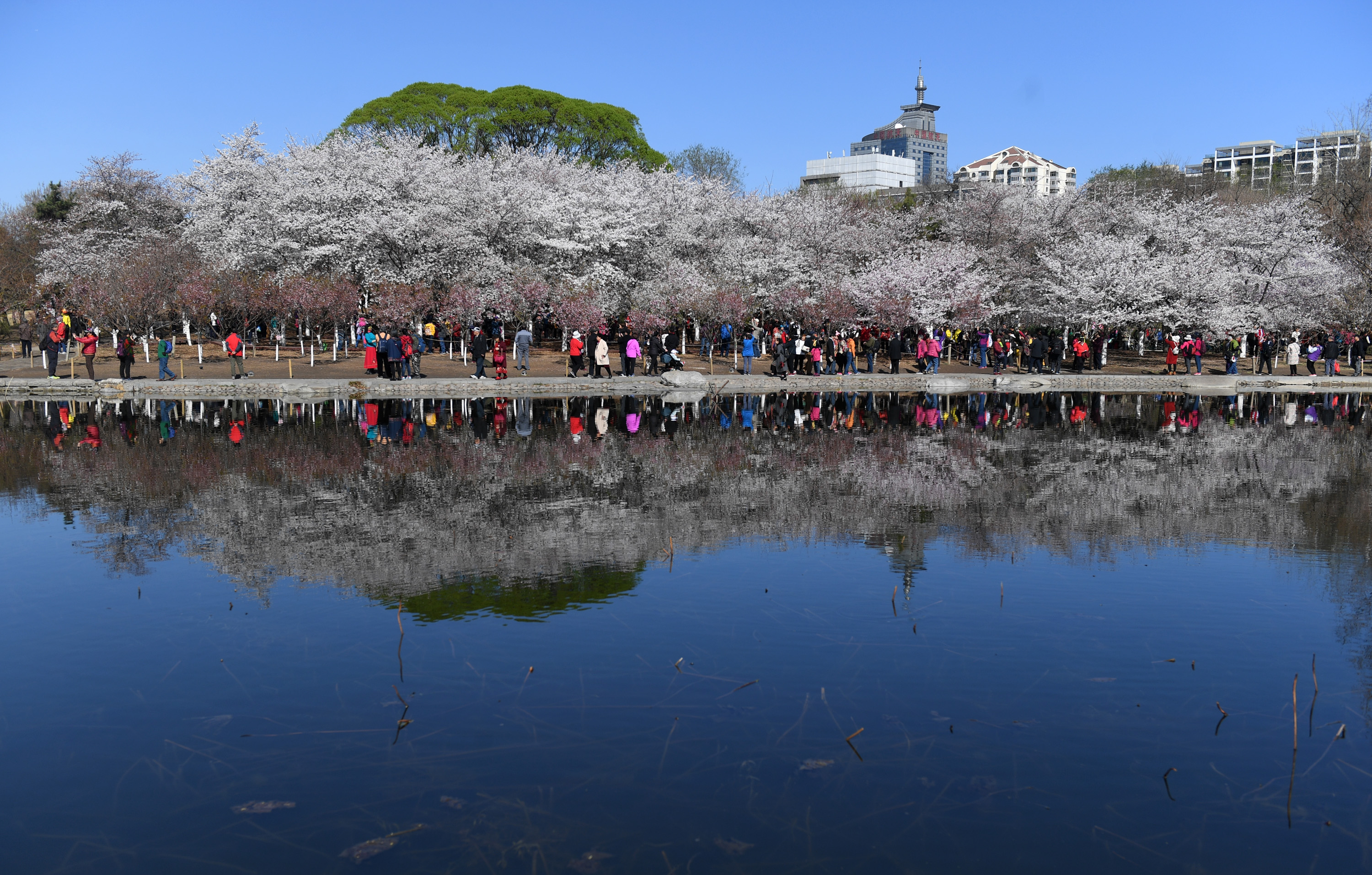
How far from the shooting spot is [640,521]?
43.4ft

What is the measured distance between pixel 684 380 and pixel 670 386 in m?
0.60

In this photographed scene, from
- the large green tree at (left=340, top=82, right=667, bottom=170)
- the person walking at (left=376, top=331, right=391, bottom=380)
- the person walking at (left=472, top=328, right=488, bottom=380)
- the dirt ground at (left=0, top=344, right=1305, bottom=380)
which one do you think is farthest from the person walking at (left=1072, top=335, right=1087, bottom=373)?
the large green tree at (left=340, top=82, right=667, bottom=170)

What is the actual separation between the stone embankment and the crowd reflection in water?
1.11m

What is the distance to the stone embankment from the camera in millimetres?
31703

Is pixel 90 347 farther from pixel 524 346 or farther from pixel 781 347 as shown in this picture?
pixel 781 347

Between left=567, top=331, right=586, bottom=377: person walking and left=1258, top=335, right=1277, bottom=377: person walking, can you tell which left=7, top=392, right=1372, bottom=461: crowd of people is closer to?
left=567, top=331, right=586, bottom=377: person walking

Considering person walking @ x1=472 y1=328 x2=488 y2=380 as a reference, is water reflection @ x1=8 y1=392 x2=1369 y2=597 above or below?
below

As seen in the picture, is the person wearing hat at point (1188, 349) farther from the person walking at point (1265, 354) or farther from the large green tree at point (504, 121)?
the large green tree at point (504, 121)

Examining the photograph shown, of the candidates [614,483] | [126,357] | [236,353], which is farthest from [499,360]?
[614,483]

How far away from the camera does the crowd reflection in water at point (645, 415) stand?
2273 centimetres

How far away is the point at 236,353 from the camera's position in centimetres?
3388

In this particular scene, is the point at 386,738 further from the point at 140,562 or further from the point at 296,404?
the point at 296,404

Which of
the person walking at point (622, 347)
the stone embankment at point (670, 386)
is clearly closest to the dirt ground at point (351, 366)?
the person walking at point (622, 347)

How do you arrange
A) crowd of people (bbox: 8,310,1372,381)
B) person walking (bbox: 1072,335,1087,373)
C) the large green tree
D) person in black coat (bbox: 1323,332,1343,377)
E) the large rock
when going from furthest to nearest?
1. the large green tree
2. person walking (bbox: 1072,335,1087,373)
3. person in black coat (bbox: 1323,332,1343,377)
4. crowd of people (bbox: 8,310,1372,381)
5. the large rock
